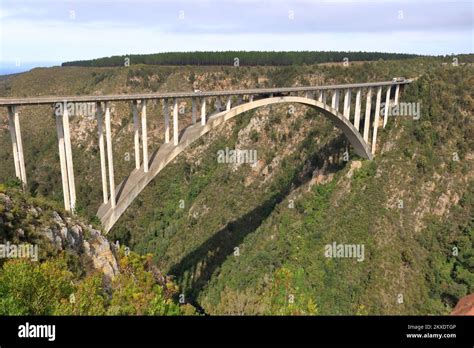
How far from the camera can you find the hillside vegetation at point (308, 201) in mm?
36812

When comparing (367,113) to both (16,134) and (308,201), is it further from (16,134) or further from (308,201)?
(16,134)

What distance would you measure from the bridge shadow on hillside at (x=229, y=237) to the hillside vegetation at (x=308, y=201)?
0.17 metres

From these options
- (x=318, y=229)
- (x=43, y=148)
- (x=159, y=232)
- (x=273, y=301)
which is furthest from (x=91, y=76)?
(x=273, y=301)

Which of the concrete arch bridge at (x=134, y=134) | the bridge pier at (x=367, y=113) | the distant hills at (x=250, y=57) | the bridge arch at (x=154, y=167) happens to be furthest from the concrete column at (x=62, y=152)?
the distant hills at (x=250, y=57)

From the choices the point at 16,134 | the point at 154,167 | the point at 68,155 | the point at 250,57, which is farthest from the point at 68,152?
the point at 250,57

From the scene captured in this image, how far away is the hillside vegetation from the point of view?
36812 millimetres

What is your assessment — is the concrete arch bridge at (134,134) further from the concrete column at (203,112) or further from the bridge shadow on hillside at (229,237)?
the bridge shadow on hillside at (229,237)

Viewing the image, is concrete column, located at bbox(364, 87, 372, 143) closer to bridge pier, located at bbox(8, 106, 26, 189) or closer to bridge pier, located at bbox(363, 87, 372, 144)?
bridge pier, located at bbox(363, 87, 372, 144)

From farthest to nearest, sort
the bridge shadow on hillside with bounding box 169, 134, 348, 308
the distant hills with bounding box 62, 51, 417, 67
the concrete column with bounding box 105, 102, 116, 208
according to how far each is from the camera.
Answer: the distant hills with bounding box 62, 51, 417, 67, the bridge shadow on hillside with bounding box 169, 134, 348, 308, the concrete column with bounding box 105, 102, 116, 208

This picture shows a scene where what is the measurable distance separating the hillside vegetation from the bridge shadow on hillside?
0.17m

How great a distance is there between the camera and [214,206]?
2137 inches

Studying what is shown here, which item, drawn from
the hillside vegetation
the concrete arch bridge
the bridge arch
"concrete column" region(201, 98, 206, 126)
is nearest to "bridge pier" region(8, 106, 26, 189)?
the concrete arch bridge

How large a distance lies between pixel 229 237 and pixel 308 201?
10.7m

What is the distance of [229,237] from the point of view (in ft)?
158
